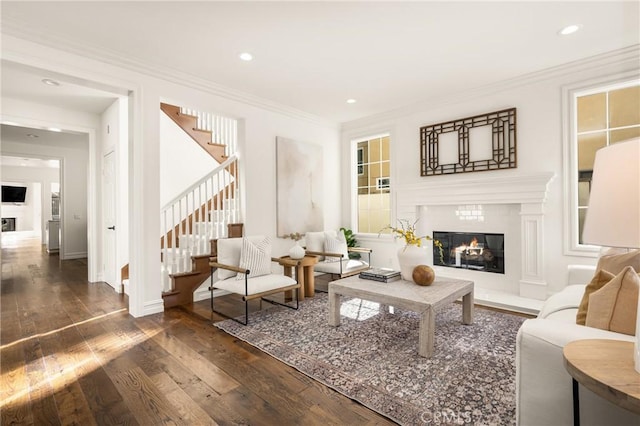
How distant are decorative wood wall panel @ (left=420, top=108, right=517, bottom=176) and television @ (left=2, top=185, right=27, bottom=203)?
49.5 feet

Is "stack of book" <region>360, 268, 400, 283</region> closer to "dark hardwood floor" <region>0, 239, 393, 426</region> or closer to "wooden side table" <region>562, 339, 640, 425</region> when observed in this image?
"dark hardwood floor" <region>0, 239, 393, 426</region>

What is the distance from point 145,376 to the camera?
2.21 m

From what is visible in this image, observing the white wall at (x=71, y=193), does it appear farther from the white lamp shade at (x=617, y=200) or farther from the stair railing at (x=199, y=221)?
the white lamp shade at (x=617, y=200)

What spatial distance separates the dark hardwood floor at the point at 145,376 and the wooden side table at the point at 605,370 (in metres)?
1.02

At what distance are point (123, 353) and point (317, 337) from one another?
160 centimetres

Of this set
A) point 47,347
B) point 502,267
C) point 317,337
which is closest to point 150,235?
point 47,347

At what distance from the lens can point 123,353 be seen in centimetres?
257

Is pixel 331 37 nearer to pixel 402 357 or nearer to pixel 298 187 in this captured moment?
pixel 298 187

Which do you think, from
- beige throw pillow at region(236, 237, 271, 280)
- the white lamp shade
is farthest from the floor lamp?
beige throw pillow at region(236, 237, 271, 280)

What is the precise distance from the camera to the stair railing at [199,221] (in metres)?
3.97

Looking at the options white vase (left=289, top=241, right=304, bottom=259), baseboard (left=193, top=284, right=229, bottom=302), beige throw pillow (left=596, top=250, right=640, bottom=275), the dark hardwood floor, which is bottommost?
the dark hardwood floor

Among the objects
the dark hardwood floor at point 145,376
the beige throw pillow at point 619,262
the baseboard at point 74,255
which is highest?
the beige throw pillow at point 619,262

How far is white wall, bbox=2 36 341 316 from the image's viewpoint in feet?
10.2

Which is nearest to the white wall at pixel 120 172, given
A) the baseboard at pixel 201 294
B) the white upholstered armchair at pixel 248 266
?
the baseboard at pixel 201 294
